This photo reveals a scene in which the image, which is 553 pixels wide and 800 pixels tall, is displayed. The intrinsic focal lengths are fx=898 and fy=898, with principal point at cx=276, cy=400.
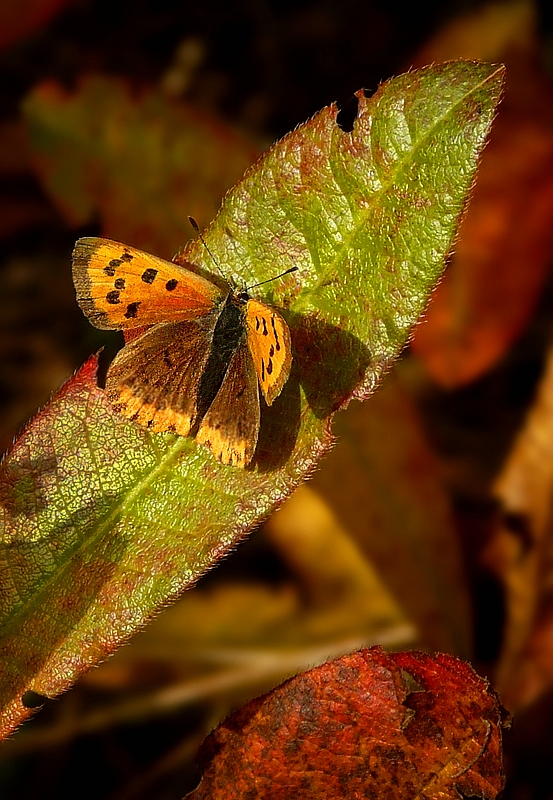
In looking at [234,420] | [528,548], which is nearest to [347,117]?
[234,420]

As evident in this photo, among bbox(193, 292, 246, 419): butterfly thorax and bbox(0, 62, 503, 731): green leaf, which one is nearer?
bbox(0, 62, 503, 731): green leaf

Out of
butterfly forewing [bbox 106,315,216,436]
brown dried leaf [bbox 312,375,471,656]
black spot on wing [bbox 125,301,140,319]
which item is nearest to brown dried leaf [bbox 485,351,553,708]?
brown dried leaf [bbox 312,375,471,656]

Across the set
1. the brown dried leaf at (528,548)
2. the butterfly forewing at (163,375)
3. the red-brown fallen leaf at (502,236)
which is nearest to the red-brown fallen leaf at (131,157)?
the butterfly forewing at (163,375)

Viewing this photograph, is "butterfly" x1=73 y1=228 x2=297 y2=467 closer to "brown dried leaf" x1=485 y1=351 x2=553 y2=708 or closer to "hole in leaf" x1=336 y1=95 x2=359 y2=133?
"hole in leaf" x1=336 y1=95 x2=359 y2=133

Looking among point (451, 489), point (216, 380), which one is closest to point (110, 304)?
point (216, 380)

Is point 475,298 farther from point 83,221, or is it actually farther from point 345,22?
point 345,22

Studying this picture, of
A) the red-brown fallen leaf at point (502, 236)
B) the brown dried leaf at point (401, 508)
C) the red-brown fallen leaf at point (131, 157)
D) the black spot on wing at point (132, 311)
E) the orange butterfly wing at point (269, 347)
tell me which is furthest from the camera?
the red-brown fallen leaf at point (502, 236)

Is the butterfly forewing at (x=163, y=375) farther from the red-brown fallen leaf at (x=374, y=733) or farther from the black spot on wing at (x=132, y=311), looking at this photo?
the red-brown fallen leaf at (x=374, y=733)
